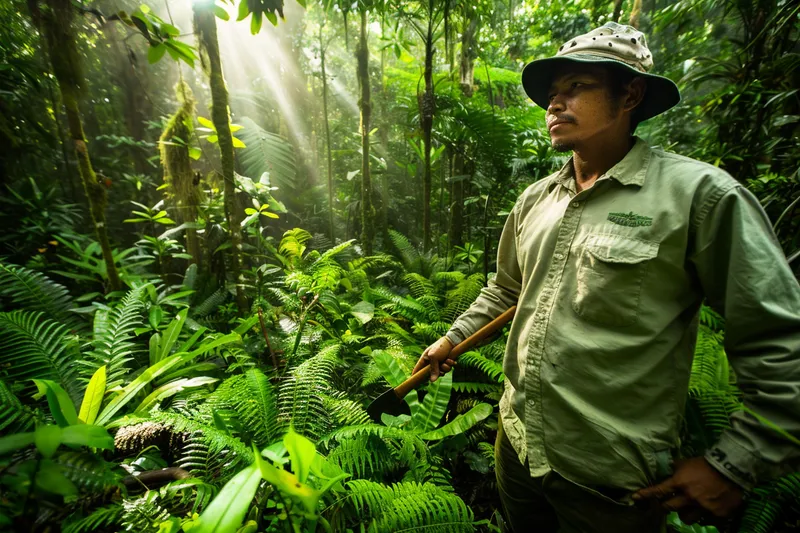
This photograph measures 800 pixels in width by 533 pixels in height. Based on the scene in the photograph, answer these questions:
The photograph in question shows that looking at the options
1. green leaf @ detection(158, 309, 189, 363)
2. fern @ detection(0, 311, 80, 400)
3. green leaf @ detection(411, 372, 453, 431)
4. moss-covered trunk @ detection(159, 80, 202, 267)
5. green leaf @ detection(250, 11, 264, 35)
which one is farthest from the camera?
moss-covered trunk @ detection(159, 80, 202, 267)

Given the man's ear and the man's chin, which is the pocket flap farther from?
the man's ear

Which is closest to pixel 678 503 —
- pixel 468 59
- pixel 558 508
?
pixel 558 508

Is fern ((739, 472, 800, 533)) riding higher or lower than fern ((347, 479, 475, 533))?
lower

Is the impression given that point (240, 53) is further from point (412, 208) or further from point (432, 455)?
point (432, 455)

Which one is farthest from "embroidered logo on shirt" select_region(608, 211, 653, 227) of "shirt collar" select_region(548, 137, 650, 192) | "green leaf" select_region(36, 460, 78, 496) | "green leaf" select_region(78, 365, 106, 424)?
"green leaf" select_region(78, 365, 106, 424)

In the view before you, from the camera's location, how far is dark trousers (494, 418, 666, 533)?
107cm

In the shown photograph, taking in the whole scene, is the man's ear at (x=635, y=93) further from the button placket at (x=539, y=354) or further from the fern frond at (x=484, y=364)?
the fern frond at (x=484, y=364)

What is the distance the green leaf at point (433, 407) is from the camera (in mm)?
2041

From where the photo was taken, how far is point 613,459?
1.03m

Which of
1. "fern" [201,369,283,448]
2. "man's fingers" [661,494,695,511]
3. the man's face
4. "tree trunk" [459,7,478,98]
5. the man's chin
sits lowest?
"fern" [201,369,283,448]

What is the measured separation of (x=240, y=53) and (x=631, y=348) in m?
12.8

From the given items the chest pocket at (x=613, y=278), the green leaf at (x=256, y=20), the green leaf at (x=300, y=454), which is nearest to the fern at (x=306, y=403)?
the green leaf at (x=300, y=454)

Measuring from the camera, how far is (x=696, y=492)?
0.90 m

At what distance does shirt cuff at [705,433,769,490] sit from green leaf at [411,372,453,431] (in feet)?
4.37
